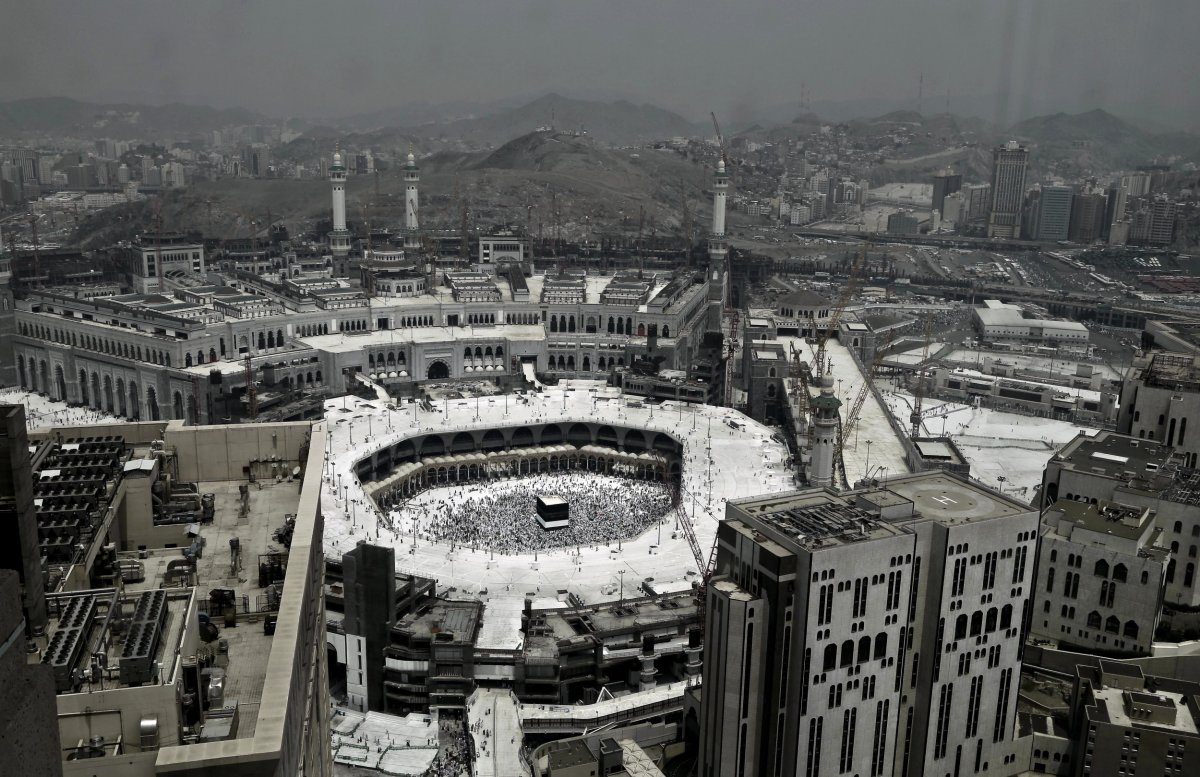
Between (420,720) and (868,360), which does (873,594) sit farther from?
(868,360)

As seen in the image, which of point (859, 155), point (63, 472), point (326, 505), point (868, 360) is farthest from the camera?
point (859, 155)

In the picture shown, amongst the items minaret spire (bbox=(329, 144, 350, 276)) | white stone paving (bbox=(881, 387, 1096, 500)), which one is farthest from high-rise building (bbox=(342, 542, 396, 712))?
minaret spire (bbox=(329, 144, 350, 276))

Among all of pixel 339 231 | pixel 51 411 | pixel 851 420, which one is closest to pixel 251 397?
pixel 51 411

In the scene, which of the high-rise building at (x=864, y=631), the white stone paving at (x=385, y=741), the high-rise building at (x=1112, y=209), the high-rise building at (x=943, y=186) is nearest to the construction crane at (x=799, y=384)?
the high-rise building at (x=864, y=631)

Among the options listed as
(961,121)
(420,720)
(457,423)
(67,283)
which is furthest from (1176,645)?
(961,121)

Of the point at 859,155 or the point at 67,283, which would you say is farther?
the point at 859,155

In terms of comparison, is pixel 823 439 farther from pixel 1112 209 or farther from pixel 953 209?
pixel 953 209
